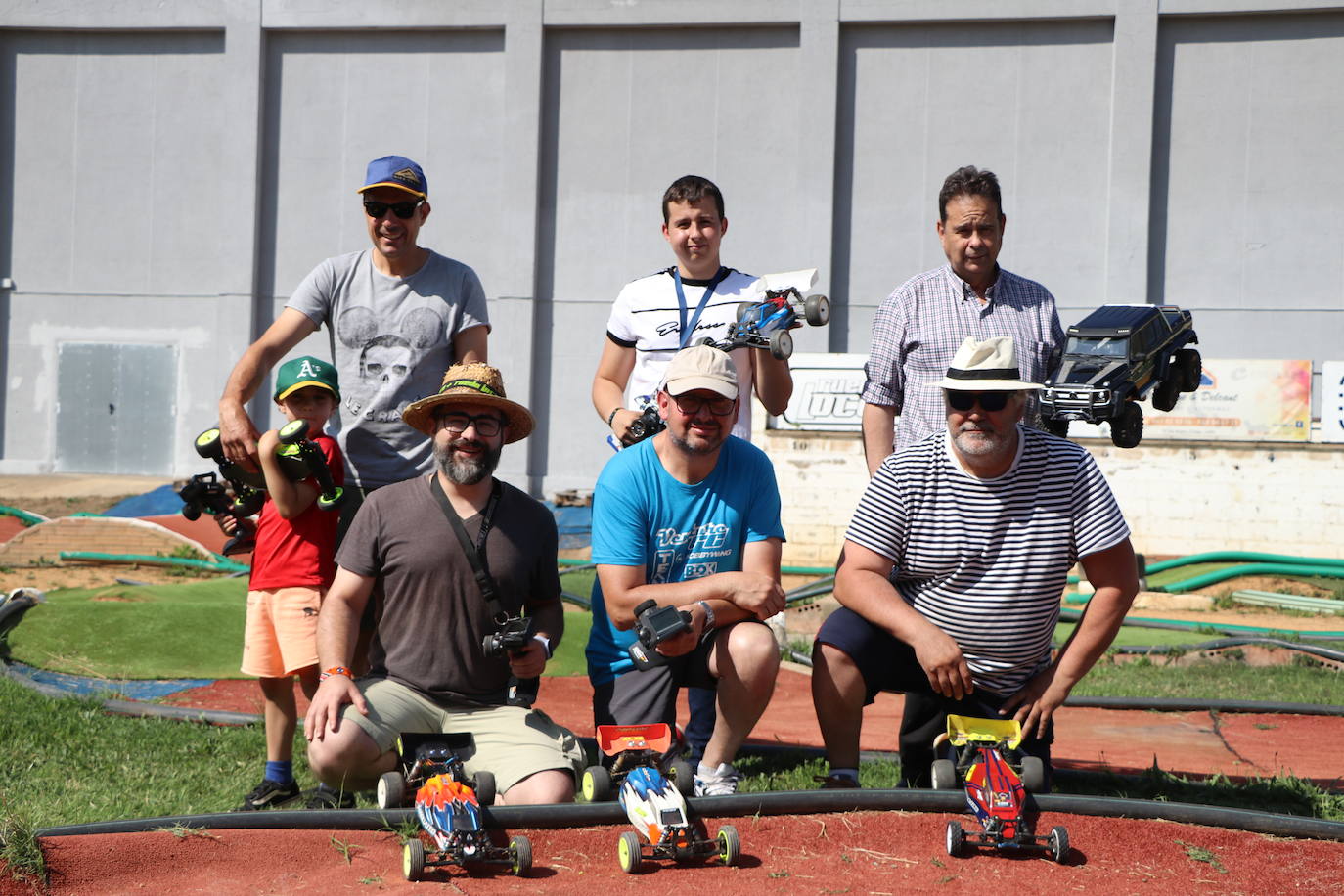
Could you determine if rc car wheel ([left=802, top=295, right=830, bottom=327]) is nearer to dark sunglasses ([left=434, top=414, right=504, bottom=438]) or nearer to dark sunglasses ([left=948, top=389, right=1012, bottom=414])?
dark sunglasses ([left=948, top=389, right=1012, bottom=414])

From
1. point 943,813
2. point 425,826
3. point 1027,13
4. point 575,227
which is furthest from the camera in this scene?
point 575,227

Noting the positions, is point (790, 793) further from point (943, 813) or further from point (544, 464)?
point (544, 464)

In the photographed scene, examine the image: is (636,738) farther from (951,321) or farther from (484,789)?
(951,321)

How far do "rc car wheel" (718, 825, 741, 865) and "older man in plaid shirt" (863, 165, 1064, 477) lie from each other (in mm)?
1682

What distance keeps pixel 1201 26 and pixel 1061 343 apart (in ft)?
65.1

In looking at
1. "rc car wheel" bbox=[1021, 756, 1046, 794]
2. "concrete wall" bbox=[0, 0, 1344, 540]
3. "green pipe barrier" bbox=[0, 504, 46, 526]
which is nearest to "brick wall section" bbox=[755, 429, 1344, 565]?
"concrete wall" bbox=[0, 0, 1344, 540]

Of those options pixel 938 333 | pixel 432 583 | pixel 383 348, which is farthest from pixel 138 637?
pixel 938 333

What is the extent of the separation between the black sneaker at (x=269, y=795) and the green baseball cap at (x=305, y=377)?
1.48 metres

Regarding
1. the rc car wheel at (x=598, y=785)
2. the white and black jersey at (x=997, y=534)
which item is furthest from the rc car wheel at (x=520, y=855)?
the white and black jersey at (x=997, y=534)

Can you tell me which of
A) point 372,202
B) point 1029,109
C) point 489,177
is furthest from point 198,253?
point 372,202

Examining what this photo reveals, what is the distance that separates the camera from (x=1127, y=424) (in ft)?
15.3

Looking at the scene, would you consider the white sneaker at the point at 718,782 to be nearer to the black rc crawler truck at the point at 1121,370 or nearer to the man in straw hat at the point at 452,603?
the man in straw hat at the point at 452,603

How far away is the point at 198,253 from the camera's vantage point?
82.0ft

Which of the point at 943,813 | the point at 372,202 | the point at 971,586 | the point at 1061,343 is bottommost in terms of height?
the point at 943,813
